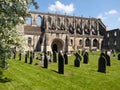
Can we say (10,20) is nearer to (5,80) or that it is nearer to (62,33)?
(5,80)

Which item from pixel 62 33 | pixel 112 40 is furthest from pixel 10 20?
pixel 112 40

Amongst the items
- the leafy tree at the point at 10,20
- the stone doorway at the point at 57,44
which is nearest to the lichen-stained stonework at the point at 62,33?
the stone doorway at the point at 57,44

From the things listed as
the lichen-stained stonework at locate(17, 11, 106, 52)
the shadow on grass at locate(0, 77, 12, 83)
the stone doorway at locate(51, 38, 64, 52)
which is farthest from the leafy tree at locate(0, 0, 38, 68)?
the stone doorway at locate(51, 38, 64, 52)

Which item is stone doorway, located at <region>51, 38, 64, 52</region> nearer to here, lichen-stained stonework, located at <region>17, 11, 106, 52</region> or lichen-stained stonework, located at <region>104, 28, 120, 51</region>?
lichen-stained stonework, located at <region>17, 11, 106, 52</region>

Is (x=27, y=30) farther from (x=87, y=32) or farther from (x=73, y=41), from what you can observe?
(x=87, y=32)

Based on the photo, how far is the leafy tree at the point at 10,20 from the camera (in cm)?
1227

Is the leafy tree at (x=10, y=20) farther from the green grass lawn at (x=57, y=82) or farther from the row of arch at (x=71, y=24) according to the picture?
the row of arch at (x=71, y=24)

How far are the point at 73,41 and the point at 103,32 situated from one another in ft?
52.1

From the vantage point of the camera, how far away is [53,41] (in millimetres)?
64500

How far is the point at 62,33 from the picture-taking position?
212 ft

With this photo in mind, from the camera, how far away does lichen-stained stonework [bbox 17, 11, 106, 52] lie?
63500 mm

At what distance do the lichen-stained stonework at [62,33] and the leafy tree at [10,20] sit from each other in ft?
153

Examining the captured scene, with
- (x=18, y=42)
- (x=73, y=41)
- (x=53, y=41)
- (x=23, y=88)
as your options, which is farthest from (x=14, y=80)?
(x=73, y=41)

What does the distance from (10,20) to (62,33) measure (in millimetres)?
52202
